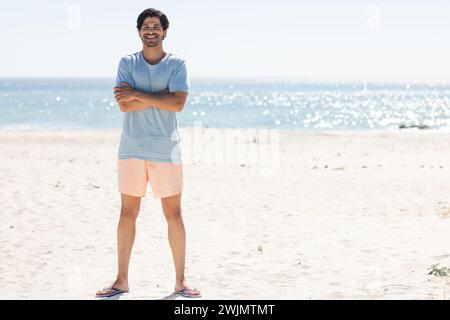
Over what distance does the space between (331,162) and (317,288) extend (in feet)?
37.9

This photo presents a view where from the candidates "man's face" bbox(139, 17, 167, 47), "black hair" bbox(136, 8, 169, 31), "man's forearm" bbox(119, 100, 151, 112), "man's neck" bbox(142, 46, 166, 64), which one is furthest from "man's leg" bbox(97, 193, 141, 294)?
"black hair" bbox(136, 8, 169, 31)

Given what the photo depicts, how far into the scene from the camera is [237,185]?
1254 cm

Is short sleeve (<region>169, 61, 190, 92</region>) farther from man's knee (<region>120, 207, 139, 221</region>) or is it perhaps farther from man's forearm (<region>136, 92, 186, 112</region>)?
man's knee (<region>120, 207, 139, 221</region>)

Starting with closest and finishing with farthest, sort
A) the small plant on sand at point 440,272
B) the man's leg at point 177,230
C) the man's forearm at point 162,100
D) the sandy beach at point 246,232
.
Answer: the man's forearm at point 162,100, the man's leg at point 177,230, the small plant on sand at point 440,272, the sandy beach at point 246,232

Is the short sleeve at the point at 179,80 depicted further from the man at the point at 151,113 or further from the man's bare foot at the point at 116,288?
the man's bare foot at the point at 116,288

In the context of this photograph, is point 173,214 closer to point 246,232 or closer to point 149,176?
point 149,176

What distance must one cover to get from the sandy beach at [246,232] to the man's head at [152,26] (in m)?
2.06

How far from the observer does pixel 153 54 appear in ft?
16.3

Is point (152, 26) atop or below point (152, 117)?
atop

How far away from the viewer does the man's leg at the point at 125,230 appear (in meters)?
5.08

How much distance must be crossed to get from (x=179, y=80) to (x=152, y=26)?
46cm

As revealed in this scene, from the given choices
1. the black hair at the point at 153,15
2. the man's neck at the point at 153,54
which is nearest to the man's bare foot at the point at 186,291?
the man's neck at the point at 153,54

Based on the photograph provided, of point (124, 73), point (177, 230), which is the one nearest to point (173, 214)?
point (177, 230)

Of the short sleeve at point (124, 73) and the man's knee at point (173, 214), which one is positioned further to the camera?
the man's knee at point (173, 214)
